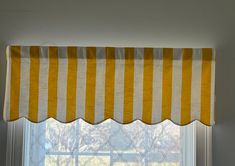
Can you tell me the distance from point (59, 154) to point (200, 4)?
4.38 feet

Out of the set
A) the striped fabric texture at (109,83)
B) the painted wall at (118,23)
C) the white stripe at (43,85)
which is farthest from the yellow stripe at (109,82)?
the white stripe at (43,85)

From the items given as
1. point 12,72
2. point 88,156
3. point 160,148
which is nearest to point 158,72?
point 160,148

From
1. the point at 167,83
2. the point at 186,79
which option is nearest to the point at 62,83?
the point at 167,83

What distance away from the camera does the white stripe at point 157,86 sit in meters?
2.79

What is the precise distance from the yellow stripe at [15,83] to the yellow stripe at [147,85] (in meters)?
0.79

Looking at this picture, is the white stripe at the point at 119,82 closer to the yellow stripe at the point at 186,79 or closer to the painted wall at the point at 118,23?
the painted wall at the point at 118,23

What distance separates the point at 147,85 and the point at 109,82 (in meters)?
0.24

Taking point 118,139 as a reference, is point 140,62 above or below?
above

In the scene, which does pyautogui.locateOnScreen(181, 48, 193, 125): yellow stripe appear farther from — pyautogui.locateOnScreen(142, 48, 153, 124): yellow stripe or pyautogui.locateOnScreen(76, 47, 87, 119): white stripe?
pyautogui.locateOnScreen(76, 47, 87, 119): white stripe

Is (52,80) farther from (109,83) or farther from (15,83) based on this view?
(109,83)

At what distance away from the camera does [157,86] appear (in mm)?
2797

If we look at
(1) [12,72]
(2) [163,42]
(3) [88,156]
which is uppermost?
(2) [163,42]

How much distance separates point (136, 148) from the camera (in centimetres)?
290

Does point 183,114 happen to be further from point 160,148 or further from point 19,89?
point 19,89
